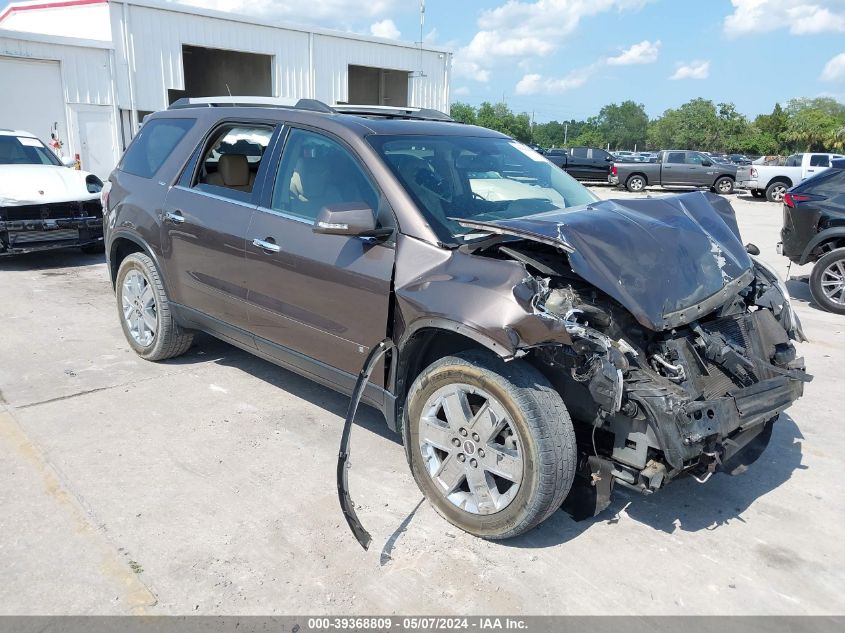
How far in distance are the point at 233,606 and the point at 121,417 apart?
217cm

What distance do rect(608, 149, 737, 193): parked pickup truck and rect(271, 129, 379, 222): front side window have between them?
25255 millimetres

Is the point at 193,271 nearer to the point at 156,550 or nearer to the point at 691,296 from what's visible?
the point at 156,550

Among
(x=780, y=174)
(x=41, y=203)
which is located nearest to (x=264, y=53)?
(x=41, y=203)

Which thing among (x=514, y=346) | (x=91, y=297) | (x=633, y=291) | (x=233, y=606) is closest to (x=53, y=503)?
(x=233, y=606)

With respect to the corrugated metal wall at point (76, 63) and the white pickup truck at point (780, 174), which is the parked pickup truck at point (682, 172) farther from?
the corrugated metal wall at point (76, 63)

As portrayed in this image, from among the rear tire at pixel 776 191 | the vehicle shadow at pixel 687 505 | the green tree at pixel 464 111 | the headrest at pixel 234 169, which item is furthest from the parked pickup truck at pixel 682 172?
the green tree at pixel 464 111

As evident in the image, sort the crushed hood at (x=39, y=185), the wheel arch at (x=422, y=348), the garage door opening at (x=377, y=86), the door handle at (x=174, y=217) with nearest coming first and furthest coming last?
the wheel arch at (x=422, y=348)
the door handle at (x=174, y=217)
the crushed hood at (x=39, y=185)
the garage door opening at (x=377, y=86)

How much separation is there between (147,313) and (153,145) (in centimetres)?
131

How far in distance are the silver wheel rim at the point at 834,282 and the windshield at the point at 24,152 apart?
10817 millimetres

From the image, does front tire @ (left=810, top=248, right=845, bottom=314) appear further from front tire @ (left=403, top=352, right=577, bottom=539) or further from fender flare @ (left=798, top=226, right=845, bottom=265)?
front tire @ (left=403, top=352, right=577, bottom=539)

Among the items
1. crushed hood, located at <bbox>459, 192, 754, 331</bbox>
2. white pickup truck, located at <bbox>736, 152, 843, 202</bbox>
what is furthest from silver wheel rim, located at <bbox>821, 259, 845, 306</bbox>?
white pickup truck, located at <bbox>736, 152, 843, 202</bbox>

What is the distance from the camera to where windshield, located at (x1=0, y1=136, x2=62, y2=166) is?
1005 cm

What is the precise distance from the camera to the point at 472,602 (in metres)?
2.78

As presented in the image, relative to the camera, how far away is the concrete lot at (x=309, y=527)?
2.81 meters
